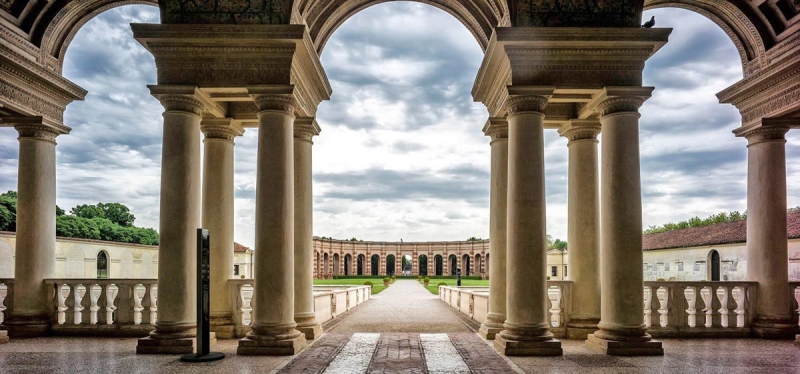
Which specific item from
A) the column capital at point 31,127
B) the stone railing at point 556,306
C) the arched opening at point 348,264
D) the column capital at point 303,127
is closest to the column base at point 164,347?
the column capital at point 303,127

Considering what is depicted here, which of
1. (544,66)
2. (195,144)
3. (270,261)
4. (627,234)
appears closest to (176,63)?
(195,144)

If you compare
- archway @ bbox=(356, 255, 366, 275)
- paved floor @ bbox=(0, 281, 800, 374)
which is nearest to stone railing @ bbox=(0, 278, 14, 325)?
paved floor @ bbox=(0, 281, 800, 374)

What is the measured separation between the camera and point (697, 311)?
1877cm

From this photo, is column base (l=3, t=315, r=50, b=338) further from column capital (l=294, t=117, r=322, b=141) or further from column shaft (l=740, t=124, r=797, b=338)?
column shaft (l=740, t=124, r=797, b=338)

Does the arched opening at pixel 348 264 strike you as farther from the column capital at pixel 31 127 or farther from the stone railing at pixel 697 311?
the stone railing at pixel 697 311

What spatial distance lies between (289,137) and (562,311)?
34.0 ft

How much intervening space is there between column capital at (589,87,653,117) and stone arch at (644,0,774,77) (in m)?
4.94

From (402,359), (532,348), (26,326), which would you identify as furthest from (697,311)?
(26,326)

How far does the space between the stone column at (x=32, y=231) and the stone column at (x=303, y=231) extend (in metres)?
8.61

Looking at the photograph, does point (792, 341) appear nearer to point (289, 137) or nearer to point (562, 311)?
point (562, 311)

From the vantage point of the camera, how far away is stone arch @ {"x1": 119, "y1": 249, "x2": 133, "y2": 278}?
6159 cm

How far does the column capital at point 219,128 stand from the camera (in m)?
19.0

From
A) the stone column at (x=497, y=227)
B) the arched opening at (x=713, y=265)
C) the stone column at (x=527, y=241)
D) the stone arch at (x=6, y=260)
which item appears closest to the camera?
the stone column at (x=527, y=241)

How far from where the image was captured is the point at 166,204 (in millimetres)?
15609
